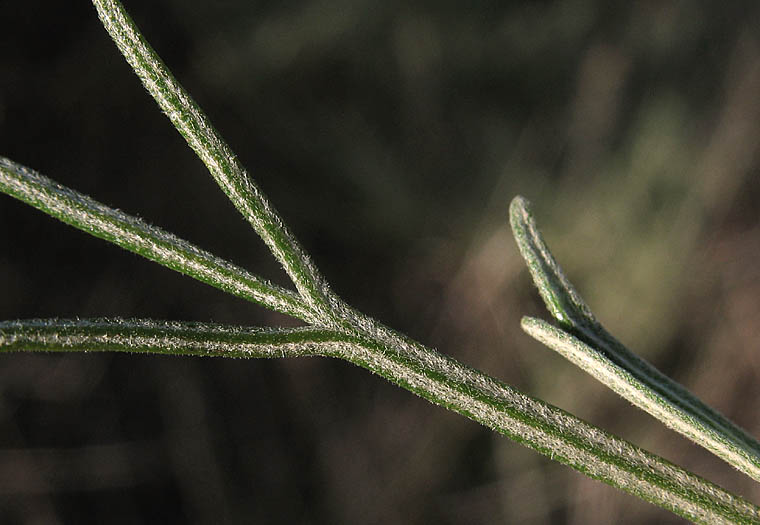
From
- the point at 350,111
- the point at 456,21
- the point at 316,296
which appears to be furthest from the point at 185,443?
the point at 316,296

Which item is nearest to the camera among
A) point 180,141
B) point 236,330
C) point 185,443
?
point 236,330

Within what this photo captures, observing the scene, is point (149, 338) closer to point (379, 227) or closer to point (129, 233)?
point (129, 233)

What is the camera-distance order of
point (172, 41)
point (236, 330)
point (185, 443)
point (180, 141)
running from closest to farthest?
point (236, 330) < point (172, 41) < point (180, 141) < point (185, 443)

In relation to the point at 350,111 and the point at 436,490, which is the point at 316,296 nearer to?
the point at 350,111

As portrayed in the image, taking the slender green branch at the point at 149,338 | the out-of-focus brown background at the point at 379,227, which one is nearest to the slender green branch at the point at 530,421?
the slender green branch at the point at 149,338

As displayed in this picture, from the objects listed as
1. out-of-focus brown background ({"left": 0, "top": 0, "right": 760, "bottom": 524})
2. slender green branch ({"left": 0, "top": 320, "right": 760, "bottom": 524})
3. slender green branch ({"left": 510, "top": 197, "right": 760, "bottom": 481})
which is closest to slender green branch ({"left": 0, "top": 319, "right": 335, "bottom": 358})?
slender green branch ({"left": 0, "top": 320, "right": 760, "bottom": 524})

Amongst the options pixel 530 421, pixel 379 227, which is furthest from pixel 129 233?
pixel 379 227

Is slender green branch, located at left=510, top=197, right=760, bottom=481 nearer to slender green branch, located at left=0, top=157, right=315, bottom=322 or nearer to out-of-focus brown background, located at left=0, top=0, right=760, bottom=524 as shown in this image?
slender green branch, located at left=0, top=157, right=315, bottom=322
